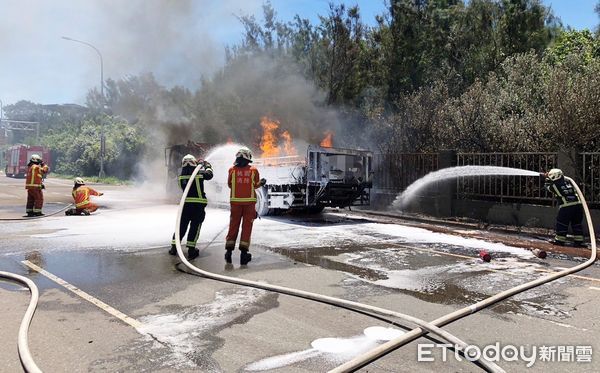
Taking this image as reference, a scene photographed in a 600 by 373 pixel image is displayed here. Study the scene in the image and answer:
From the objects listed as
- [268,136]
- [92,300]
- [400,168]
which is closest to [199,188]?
[92,300]

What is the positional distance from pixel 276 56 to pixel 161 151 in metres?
7.77

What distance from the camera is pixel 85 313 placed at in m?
4.31

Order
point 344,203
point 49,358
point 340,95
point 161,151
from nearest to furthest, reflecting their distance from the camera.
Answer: point 49,358 → point 344,203 → point 340,95 → point 161,151

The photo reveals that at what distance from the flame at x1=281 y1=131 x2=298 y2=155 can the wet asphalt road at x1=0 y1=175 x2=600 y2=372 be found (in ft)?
28.5

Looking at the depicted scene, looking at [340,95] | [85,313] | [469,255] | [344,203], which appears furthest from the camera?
[340,95]

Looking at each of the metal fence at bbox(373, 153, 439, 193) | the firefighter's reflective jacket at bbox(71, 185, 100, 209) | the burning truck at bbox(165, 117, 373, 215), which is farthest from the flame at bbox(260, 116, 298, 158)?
the firefighter's reflective jacket at bbox(71, 185, 100, 209)

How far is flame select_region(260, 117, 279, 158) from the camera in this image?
18.2 meters

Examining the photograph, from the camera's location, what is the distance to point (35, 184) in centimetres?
1198

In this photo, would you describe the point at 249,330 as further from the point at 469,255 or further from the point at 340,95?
the point at 340,95

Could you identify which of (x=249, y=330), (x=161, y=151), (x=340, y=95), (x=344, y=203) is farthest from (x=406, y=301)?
(x=161, y=151)

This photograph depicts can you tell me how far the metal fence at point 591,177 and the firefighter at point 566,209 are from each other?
1663mm

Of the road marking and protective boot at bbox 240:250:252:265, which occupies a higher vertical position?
protective boot at bbox 240:250:252:265

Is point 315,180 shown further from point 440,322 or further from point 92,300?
point 440,322

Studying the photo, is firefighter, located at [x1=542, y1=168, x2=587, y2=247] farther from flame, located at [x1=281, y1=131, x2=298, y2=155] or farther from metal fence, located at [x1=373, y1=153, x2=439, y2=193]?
flame, located at [x1=281, y1=131, x2=298, y2=155]
